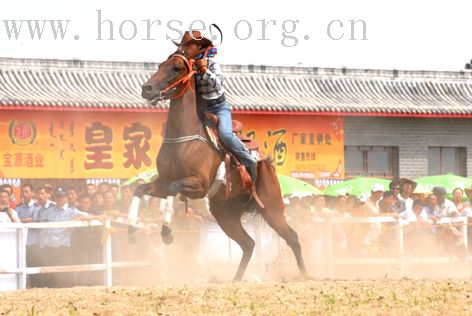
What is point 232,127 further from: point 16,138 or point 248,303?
point 16,138

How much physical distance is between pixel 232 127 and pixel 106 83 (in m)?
20.3

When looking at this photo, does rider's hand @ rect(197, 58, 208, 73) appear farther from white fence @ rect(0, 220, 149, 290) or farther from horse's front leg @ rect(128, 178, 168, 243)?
white fence @ rect(0, 220, 149, 290)

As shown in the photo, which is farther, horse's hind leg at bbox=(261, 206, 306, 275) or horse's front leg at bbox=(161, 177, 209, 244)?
horse's hind leg at bbox=(261, 206, 306, 275)

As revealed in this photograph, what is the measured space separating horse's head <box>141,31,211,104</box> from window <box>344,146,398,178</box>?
2176cm

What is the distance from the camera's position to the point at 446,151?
37.4 m

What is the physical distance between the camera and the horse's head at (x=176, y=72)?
13.2 metres

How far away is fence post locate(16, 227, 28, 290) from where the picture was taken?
15031mm

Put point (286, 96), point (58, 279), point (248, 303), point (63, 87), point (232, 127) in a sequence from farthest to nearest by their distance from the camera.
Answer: point (286, 96) → point (63, 87) → point (58, 279) → point (232, 127) → point (248, 303)

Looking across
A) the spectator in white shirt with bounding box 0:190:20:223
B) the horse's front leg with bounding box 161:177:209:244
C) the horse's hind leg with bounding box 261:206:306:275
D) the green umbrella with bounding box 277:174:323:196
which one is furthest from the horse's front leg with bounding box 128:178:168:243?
the green umbrella with bounding box 277:174:323:196

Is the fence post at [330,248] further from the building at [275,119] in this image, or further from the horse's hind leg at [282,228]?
the building at [275,119]

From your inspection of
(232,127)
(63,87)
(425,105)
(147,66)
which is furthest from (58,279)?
(425,105)

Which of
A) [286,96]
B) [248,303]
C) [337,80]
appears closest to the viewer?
[248,303]

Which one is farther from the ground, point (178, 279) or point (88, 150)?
point (88, 150)

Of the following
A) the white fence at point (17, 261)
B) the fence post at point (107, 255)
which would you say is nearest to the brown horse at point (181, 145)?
the fence post at point (107, 255)
